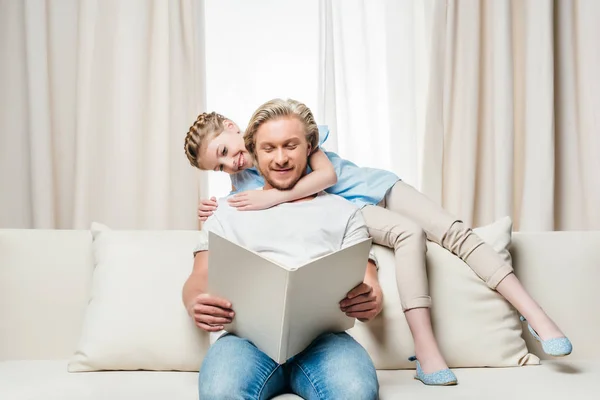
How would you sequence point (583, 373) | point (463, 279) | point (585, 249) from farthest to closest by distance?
point (585, 249), point (463, 279), point (583, 373)

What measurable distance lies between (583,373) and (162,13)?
2.00m

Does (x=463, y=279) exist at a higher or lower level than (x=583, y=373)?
higher

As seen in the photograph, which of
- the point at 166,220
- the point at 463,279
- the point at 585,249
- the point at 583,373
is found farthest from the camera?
the point at 166,220

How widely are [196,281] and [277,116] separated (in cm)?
47

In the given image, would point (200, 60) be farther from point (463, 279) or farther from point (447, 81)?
point (463, 279)

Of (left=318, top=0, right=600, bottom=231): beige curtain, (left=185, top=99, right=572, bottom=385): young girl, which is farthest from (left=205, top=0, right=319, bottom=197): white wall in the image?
(left=185, top=99, right=572, bottom=385): young girl

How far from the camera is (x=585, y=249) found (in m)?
1.99

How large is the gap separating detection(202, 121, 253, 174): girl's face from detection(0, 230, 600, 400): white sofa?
0.43 m

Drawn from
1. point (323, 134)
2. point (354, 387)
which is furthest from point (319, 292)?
point (323, 134)

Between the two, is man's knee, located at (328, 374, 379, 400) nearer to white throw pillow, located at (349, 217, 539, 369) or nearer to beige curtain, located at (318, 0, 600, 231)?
white throw pillow, located at (349, 217, 539, 369)

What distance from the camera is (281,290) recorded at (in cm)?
129

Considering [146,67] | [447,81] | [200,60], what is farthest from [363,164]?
[146,67]

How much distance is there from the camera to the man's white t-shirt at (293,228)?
162 cm

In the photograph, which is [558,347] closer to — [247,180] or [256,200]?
[256,200]
